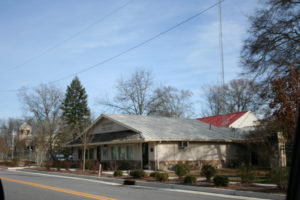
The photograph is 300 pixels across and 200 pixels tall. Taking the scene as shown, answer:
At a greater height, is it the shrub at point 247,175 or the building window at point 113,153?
the building window at point 113,153

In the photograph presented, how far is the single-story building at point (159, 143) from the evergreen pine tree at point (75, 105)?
108ft

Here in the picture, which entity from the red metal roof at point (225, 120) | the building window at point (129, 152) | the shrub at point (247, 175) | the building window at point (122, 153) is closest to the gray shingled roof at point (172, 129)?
the building window at point (129, 152)

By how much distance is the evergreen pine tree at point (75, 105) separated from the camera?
6888 centimetres

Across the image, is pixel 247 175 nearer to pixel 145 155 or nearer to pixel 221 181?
pixel 221 181

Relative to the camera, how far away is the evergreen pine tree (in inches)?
2712

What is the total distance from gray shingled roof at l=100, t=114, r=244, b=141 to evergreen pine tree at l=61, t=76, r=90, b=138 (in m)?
35.2

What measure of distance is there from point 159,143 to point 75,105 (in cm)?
4532

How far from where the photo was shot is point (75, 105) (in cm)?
7062

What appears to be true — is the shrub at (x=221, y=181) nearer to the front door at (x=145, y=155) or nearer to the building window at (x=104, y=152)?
the front door at (x=145, y=155)

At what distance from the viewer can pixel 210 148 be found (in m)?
31.9

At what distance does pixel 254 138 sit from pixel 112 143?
12208mm

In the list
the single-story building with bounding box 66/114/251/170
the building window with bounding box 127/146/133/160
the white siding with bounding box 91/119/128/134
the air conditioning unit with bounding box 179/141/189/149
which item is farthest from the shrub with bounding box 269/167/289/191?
the white siding with bounding box 91/119/128/134

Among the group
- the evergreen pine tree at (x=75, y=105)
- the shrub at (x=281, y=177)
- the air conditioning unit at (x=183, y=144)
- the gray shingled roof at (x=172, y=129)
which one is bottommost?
the shrub at (x=281, y=177)

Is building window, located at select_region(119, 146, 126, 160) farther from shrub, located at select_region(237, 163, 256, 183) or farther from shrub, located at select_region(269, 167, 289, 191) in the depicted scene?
shrub, located at select_region(269, 167, 289, 191)
